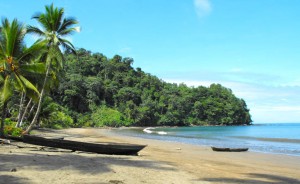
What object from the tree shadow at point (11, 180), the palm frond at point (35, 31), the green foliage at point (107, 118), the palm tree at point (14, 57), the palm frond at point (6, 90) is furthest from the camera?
the green foliage at point (107, 118)

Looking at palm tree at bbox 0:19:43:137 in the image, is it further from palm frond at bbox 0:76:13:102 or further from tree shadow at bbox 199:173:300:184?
tree shadow at bbox 199:173:300:184

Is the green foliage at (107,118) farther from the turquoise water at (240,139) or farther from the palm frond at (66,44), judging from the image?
the palm frond at (66,44)

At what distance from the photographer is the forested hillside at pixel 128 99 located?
3199 inches

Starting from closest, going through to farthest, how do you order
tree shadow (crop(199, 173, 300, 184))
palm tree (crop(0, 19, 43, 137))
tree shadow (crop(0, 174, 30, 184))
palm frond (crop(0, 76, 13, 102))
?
tree shadow (crop(0, 174, 30, 184)) < tree shadow (crop(199, 173, 300, 184)) < palm frond (crop(0, 76, 13, 102)) < palm tree (crop(0, 19, 43, 137))

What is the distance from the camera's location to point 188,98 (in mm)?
113375

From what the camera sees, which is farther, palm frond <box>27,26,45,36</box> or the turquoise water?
the turquoise water

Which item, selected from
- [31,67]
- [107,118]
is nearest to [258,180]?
[31,67]

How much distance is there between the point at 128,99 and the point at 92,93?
13733 millimetres

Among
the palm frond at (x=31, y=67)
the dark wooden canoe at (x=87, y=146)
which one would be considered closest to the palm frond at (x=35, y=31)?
the palm frond at (x=31, y=67)

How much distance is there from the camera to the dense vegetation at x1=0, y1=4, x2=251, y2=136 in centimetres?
1788

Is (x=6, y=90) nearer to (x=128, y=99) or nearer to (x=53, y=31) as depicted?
(x=53, y=31)

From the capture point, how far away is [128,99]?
318 feet

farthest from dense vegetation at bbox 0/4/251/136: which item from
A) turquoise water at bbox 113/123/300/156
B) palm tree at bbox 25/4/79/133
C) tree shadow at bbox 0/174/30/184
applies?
turquoise water at bbox 113/123/300/156

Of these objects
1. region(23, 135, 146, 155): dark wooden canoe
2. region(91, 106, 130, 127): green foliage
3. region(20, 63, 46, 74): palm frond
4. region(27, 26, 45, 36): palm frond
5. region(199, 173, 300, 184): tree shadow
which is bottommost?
region(199, 173, 300, 184): tree shadow
